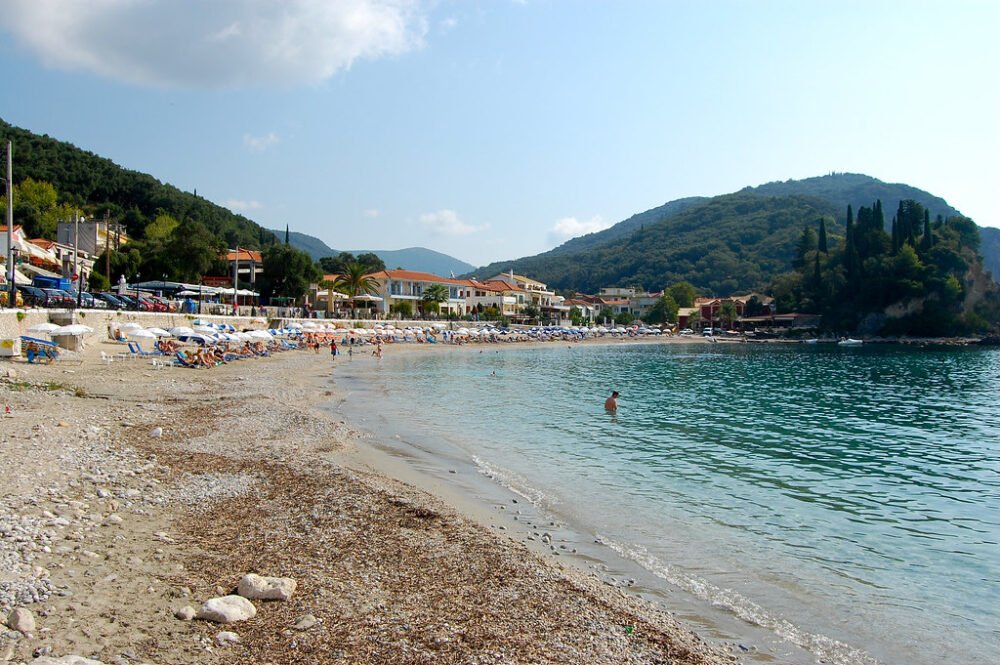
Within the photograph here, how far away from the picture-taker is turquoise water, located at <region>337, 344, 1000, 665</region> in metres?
6.74

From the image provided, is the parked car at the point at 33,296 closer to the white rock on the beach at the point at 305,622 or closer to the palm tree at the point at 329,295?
the white rock on the beach at the point at 305,622

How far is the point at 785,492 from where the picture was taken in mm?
11484

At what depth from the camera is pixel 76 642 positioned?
175 inches

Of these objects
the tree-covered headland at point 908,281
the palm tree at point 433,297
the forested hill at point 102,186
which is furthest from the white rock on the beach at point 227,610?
the tree-covered headland at point 908,281

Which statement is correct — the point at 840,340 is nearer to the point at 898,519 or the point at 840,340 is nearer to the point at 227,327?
the point at 227,327

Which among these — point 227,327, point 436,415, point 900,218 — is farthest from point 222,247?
point 900,218

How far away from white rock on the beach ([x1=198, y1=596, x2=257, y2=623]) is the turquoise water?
4.46m

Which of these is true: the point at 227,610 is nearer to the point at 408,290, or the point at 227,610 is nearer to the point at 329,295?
the point at 329,295

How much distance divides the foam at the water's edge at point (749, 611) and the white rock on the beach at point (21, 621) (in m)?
5.90

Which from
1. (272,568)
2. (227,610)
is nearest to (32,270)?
(272,568)

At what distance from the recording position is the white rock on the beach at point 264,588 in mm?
5441

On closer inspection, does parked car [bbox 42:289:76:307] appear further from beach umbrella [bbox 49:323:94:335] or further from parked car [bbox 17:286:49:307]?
beach umbrella [bbox 49:323:94:335]

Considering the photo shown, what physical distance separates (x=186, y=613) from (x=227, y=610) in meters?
0.32

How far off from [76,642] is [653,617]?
4694 millimetres
